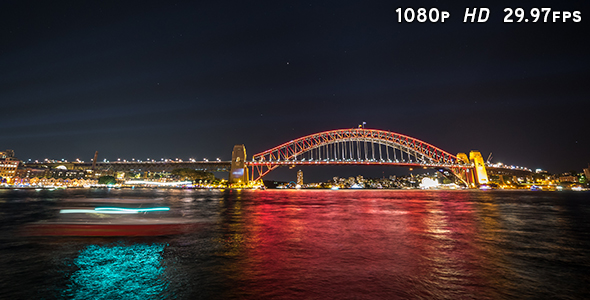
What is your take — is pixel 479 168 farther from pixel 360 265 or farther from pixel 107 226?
pixel 107 226

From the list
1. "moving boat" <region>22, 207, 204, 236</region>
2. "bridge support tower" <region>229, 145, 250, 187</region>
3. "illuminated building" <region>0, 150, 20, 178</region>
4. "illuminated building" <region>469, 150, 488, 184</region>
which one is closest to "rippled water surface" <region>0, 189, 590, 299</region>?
"moving boat" <region>22, 207, 204, 236</region>

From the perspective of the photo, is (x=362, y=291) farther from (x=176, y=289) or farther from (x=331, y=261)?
(x=176, y=289)

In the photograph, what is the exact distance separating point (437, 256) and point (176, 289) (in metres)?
5.43

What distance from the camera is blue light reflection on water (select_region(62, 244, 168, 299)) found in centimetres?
396

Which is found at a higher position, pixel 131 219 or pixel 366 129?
pixel 366 129

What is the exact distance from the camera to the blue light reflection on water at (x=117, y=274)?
13.0ft

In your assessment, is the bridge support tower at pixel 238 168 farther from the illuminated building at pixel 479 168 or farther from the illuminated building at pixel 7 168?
the illuminated building at pixel 7 168

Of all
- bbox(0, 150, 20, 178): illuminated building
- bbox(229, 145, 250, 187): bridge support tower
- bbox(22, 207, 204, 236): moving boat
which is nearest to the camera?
bbox(22, 207, 204, 236): moving boat

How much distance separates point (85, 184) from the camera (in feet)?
303

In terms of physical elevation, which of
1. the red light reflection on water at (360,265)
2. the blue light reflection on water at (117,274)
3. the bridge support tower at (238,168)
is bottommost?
the red light reflection on water at (360,265)

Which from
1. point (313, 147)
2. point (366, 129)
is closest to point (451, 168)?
point (366, 129)

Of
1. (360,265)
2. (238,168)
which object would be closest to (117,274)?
(360,265)

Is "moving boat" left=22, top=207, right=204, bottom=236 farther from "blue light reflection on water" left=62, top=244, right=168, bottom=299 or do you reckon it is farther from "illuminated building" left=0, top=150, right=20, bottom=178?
"illuminated building" left=0, top=150, right=20, bottom=178

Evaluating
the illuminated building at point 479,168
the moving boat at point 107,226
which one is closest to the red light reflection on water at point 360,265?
the moving boat at point 107,226
